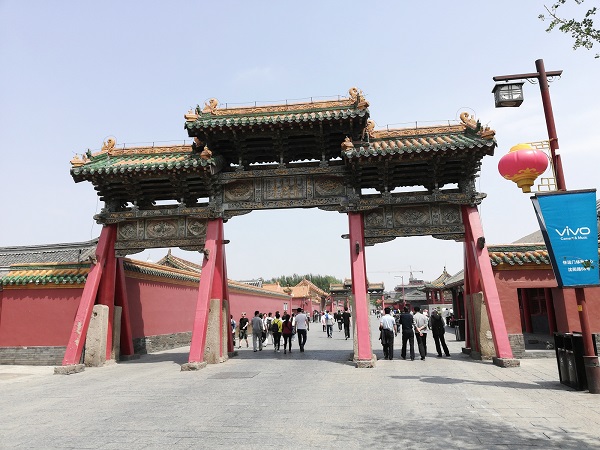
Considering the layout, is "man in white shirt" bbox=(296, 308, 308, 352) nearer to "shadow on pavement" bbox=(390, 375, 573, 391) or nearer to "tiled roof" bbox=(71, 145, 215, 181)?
"shadow on pavement" bbox=(390, 375, 573, 391)

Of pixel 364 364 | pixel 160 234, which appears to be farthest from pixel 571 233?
pixel 160 234

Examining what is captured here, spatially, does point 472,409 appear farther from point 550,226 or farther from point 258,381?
point 258,381

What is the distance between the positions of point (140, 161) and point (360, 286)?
25.6 feet

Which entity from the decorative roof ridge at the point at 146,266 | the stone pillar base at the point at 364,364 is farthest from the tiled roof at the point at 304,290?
the stone pillar base at the point at 364,364

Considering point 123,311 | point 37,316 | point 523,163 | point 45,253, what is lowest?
point 37,316

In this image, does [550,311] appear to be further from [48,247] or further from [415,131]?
[48,247]

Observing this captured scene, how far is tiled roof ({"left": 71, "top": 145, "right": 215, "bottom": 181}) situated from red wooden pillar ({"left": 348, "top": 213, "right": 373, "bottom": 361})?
4.56 metres

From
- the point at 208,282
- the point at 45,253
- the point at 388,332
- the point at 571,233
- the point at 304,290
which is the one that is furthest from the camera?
the point at 304,290

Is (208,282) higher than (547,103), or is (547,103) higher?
(547,103)

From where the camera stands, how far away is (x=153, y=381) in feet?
30.5

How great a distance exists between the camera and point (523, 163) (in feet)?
23.2

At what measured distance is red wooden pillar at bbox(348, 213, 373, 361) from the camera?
10472mm

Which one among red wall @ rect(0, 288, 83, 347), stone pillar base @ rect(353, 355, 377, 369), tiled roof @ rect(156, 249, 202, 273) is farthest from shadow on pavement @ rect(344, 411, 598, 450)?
tiled roof @ rect(156, 249, 202, 273)

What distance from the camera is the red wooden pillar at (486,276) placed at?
1017 centimetres
